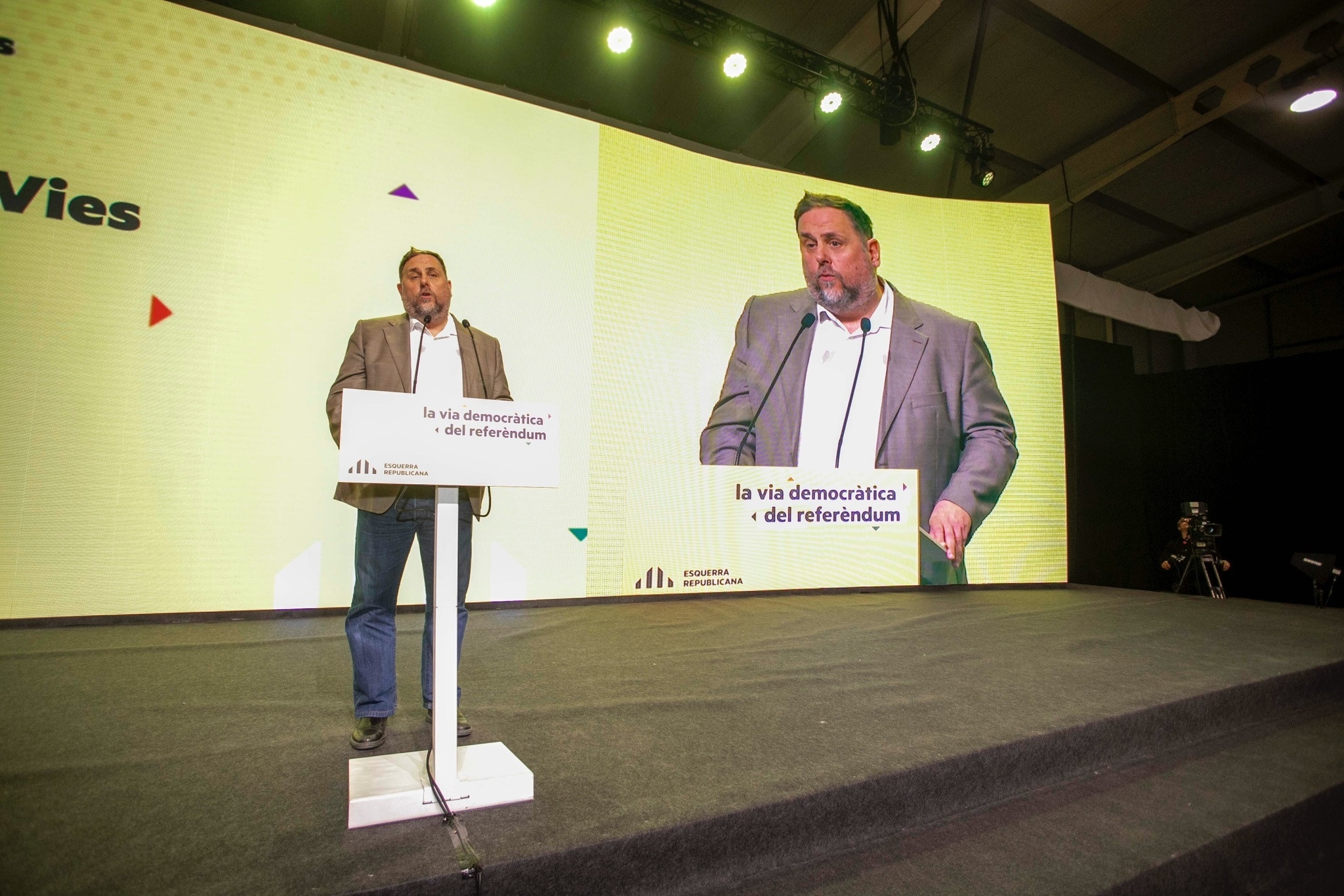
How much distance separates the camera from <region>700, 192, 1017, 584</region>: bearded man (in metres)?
4.64

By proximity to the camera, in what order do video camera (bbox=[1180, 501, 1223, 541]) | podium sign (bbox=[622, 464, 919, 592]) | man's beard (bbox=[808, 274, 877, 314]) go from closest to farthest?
podium sign (bbox=[622, 464, 919, 592]) → man's beard (bbox=[808, 274, 877, 314]) → video camera (bbox=[1180, 501, 1223, 541])

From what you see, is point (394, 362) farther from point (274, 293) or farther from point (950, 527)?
point (950, 527)

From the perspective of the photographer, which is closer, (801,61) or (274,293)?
(274,293)

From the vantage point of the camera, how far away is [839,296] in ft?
15.9

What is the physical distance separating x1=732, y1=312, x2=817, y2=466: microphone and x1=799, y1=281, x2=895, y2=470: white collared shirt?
75mm

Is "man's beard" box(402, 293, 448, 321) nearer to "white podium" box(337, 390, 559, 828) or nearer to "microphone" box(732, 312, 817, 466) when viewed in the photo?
"white podium" box(337, 390, 559, 828)

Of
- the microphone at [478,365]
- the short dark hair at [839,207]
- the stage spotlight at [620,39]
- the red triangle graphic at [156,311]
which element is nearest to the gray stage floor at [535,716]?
the microphone at [478,365]

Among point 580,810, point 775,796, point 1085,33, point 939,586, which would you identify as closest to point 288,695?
point 580,810

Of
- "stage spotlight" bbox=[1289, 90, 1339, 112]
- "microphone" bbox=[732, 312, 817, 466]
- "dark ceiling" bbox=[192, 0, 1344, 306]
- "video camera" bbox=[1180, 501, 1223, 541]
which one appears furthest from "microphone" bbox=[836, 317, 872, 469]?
"stage spotlight" bbox=[1289, 90, 1339, 112]

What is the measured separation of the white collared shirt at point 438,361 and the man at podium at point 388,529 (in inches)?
0.5

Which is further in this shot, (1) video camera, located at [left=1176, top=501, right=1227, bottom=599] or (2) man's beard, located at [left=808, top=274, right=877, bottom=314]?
(1) video camera, located at [left=1176, top=501, right=1227, bottom=599]

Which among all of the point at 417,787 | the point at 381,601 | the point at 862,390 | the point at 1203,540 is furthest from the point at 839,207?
the point at 417,787

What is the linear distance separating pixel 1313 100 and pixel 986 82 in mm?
2420

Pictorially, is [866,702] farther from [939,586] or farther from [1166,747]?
[939,586]
